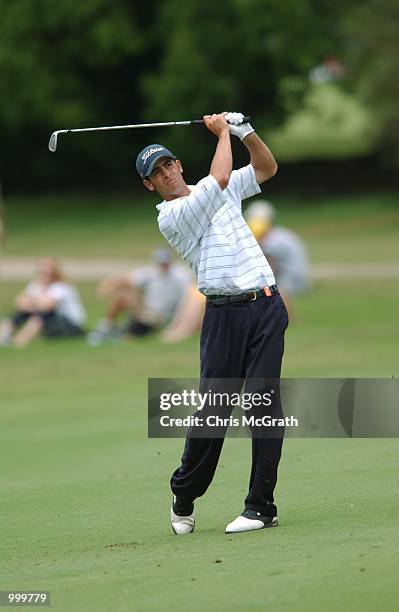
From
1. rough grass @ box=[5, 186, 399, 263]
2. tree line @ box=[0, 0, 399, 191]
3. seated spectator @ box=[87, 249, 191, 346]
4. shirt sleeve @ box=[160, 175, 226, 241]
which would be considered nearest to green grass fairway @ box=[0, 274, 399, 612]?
shirt sleeve @ box=[160, 175, 226, 241]

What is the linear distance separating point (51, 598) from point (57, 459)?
5.36 m

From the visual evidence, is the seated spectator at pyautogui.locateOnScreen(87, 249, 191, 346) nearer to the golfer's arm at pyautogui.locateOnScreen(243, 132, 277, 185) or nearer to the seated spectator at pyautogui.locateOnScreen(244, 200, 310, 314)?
the seated spectator at pyautogui.locateOnScreen(244, 200, 310, 314)

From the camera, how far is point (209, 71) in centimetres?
Answer: 4575

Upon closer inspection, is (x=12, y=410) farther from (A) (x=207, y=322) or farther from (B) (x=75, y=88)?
(B) (x=75, y=88)

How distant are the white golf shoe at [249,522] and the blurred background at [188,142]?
10.6 meters

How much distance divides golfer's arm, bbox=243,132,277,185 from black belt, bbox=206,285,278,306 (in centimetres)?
65

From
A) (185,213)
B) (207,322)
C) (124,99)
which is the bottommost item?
(207,322)

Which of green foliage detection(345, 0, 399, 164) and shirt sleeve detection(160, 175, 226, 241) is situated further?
green foliage detection(345, 0, 399, 164)

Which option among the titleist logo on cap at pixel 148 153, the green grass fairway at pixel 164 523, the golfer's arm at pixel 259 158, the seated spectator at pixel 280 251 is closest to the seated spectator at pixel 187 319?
the seated spectator at pixel 280 251

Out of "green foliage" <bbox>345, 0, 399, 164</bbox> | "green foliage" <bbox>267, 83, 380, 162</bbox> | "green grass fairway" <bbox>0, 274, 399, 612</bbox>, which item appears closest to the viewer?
"green grass fairway" <bbox>0, 274, 399, 612</bbox>

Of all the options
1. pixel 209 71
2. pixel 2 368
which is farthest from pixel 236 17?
pixel 2 368

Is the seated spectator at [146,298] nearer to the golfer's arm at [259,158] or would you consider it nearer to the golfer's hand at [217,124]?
the golfer's arm at [259,158]

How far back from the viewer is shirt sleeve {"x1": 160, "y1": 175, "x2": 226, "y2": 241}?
22.4ft

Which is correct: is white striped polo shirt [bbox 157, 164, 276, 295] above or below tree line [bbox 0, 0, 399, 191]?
below
